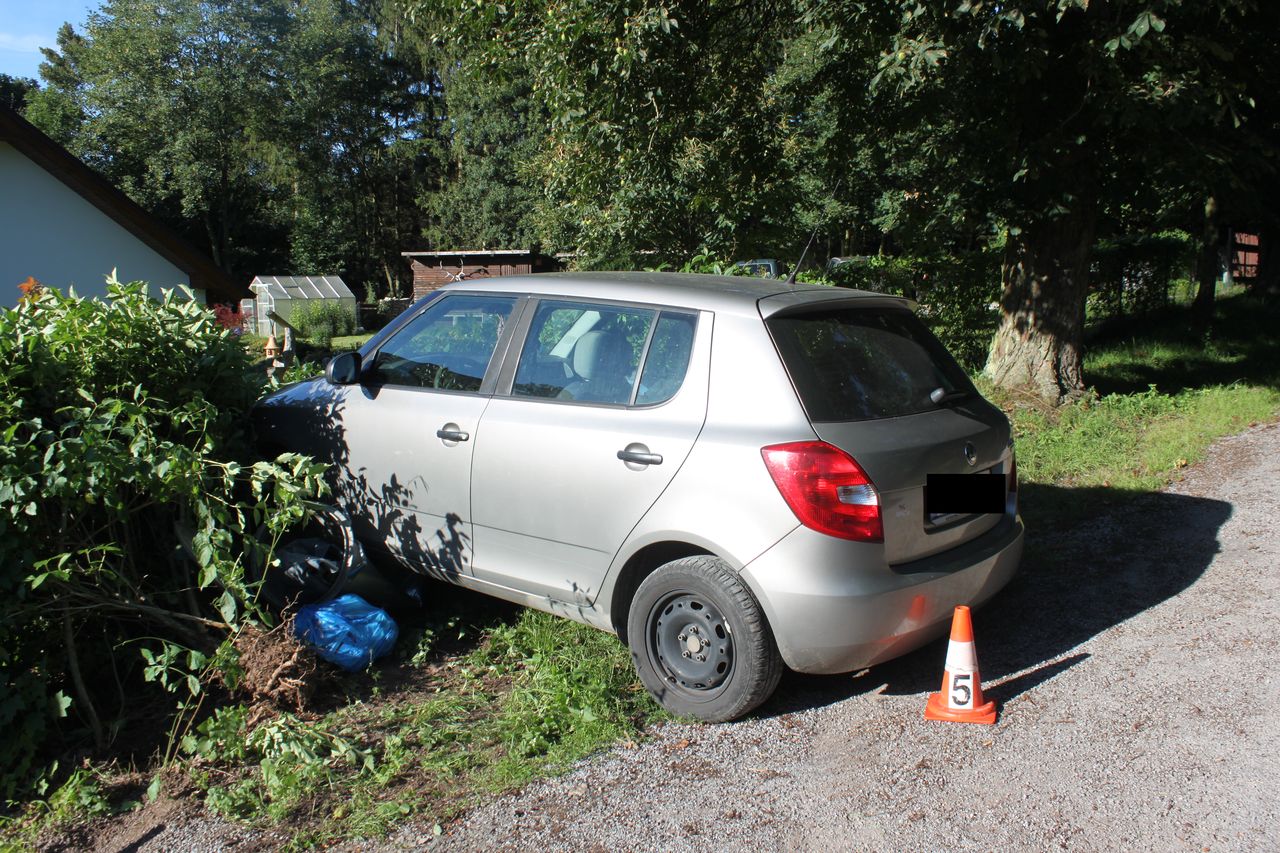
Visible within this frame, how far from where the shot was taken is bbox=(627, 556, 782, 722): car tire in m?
3.68

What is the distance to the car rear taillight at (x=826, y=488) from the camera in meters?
3.54

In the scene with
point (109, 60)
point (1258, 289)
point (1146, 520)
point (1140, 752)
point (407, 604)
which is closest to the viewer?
point (1140, 752)

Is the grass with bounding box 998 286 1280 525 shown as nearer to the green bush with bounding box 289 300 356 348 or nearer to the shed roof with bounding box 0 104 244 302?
the shed roof with bounding box 0 104 244 302

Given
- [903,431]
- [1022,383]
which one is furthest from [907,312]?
[1022,383]

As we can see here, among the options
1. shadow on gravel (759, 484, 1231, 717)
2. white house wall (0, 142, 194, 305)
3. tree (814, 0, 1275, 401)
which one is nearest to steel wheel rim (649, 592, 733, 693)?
shadow on gravel (759, 484, 1231, 717)

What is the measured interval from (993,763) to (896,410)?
1.42 meters

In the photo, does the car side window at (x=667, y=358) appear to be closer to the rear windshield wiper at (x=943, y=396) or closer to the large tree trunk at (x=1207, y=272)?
the rear windshield wiper at (x=943, y=396)

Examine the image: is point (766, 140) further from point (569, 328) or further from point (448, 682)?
point (448, 682)

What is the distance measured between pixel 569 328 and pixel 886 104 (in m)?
7.77

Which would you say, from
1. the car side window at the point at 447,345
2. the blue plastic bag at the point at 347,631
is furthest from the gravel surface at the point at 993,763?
the car side window at the point at 447,345

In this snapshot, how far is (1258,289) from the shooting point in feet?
59.3

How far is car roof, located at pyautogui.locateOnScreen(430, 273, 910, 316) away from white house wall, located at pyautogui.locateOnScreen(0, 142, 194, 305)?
1068cm

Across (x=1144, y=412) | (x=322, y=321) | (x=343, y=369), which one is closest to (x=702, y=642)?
(x=343, y=369)

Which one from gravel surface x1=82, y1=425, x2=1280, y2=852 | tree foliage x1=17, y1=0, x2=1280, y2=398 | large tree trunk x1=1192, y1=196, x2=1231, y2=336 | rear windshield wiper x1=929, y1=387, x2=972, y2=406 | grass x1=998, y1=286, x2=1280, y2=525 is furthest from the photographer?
large tree trunk x1=1192, y1=196, x2=1231, y2=336
